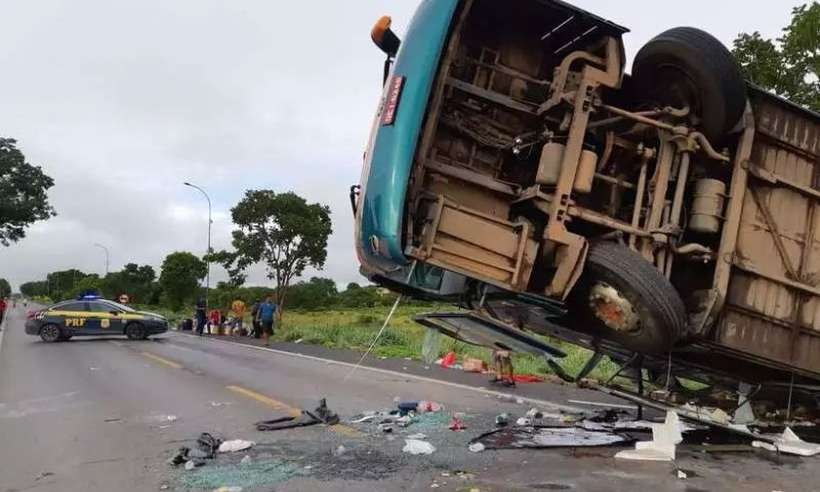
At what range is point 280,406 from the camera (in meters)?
7.57

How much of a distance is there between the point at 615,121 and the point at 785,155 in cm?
128

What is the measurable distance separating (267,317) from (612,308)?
18387 millimetres

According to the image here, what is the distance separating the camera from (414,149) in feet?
14.3

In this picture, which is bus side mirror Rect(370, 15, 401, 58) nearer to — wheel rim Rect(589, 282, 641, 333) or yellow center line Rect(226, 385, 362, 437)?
wheel rim Rect(589, 282, 641, 333)

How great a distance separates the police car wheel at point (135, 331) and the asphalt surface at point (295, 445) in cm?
1042

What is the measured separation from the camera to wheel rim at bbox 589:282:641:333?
4434 mm

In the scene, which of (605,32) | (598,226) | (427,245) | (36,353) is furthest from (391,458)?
(36,353)

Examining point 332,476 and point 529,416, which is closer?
point 332,476

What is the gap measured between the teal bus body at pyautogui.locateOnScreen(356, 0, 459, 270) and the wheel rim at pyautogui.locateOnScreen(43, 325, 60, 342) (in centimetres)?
1877

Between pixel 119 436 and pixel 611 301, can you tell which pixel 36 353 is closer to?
pixel 119 436

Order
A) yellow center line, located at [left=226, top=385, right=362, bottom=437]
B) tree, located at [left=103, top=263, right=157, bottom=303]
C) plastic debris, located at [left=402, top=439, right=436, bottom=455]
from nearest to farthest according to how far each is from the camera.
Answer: plastic debris, located at [left=402, top=439, right=436, bottom=455] < yellow center line, located at [left=226, top=385, right=362, bottom=437] < tree, located at [left=103, top=263, right=157, bottom=303]

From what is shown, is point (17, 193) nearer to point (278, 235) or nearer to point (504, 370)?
point (278, 235)

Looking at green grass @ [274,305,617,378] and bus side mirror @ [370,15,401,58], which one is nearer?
bus side mirror @ [370,15,401,58]

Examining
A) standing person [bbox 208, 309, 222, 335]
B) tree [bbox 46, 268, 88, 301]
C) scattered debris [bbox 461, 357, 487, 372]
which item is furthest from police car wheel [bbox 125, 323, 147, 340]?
tree [bbox 46, 268, 88, 301]
